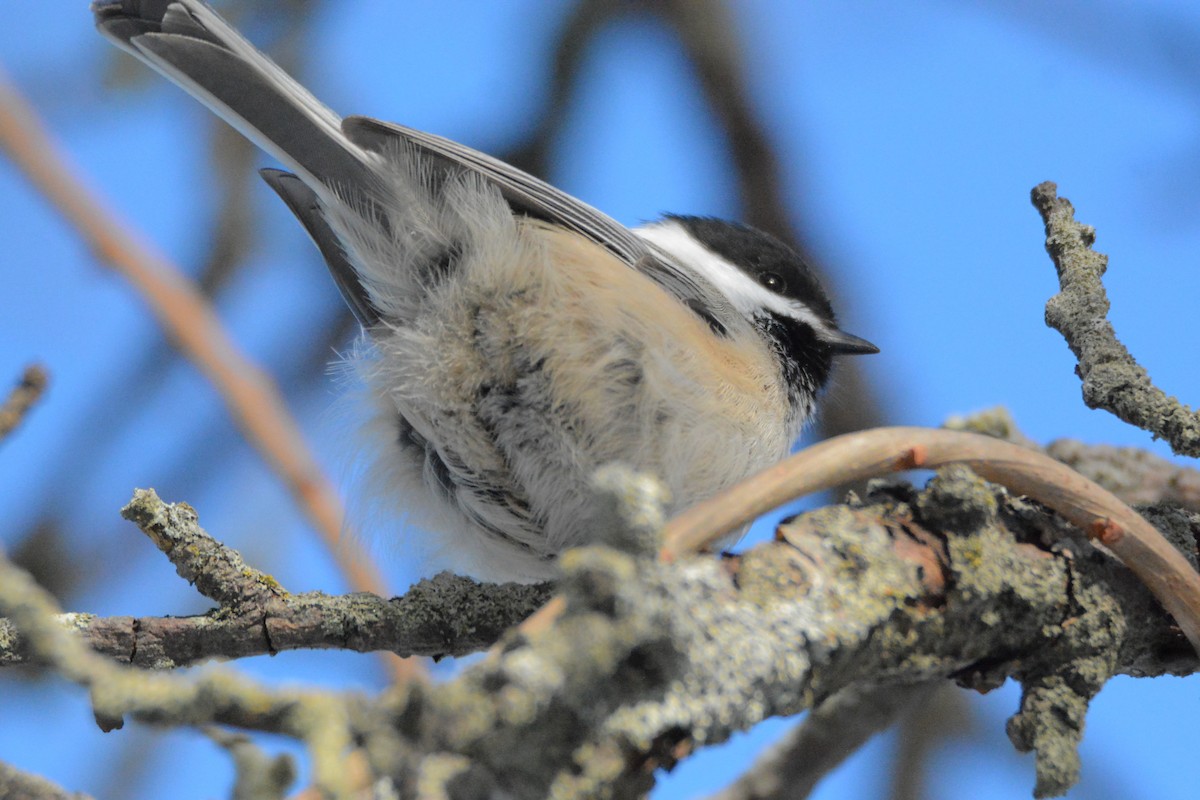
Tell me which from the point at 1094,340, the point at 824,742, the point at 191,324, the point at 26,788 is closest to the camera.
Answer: the point at 26,788

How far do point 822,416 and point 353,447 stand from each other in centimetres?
129

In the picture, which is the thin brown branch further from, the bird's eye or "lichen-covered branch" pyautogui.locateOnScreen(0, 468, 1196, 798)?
"lichen-covered branch" pyautogui.locateOnScreen(0, 468, 1196, 798)

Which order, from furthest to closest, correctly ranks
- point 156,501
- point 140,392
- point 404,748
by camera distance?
1. point 140,392
2. point 156,501
3. point 404,748

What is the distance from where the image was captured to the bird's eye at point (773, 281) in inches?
111

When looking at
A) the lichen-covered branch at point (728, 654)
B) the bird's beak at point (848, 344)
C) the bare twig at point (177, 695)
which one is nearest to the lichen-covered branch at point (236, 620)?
the lichen-covered branch at point (728, 654)

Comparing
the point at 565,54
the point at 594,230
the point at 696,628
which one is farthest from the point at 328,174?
the point at 696,628

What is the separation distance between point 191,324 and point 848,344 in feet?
6.40

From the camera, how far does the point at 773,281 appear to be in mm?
2820

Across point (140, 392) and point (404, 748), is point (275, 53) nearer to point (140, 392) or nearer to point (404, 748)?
point (140, 392)

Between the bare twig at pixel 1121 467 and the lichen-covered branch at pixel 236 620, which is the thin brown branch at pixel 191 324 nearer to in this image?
the lichen-covered branch at pixel 236 620

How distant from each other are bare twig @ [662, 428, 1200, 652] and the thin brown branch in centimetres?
190

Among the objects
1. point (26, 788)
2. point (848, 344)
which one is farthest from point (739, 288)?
point (26, 788)

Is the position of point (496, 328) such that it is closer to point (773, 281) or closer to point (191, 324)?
point (773, 281)

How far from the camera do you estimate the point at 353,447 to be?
2510 mm
